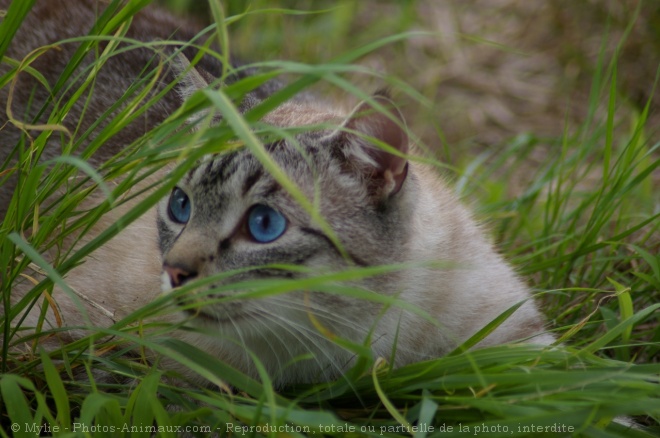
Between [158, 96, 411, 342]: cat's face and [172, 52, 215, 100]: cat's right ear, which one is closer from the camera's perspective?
[158, 96, 411, 342]: cat's face

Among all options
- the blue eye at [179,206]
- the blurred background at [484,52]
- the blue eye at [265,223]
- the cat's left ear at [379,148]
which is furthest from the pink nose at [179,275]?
the blurred background at [484,52]

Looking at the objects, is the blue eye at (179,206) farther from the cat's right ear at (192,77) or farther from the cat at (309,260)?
the cat's right ear at (192,77)

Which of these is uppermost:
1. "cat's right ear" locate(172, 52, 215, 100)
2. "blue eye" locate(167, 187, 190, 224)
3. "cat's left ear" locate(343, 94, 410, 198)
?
"cat's right ear" locate(172, 52, 215, 100)

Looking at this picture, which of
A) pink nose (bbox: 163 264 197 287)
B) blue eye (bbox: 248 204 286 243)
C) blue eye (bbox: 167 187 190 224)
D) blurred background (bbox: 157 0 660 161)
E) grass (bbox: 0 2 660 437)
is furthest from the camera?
blurred background (bbox: 157 0 660 161)

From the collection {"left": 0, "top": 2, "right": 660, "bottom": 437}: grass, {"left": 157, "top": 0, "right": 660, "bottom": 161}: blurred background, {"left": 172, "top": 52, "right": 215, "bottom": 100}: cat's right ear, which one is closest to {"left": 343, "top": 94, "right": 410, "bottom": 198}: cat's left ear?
{"left": 0, "top": 2, "right": 660, "bottom": 437}: grass

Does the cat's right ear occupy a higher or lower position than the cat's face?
higher

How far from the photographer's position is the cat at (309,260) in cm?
237

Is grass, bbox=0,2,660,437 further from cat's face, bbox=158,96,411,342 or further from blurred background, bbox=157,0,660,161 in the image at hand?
blurred background, bbox=157,0,660,161

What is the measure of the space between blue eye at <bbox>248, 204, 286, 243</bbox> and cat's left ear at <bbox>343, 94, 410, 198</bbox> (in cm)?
32

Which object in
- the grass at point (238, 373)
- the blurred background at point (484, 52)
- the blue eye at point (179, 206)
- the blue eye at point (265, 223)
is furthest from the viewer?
the blurred background at point (484, 52)

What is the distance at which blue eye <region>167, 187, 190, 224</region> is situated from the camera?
2.66m

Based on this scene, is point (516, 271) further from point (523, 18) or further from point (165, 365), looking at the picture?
point (523, 18)

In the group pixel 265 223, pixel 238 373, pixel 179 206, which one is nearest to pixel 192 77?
pixel 179 206

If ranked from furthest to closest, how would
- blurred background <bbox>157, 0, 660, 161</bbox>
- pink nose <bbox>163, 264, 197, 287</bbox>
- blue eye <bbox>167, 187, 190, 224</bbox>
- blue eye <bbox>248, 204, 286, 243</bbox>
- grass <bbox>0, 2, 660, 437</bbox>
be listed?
blurred background <bbox>157, 0, 660, 161</bbox> < blue eye <bbox>167, 187, 190, 224</bbox> < blue eye <bbox>248, 204, 286, 243</bbox> < pink nose <bbox>163, 264, 197, 287</bbox> < grass <bbox>0, 2, 660, 437</bbox>
